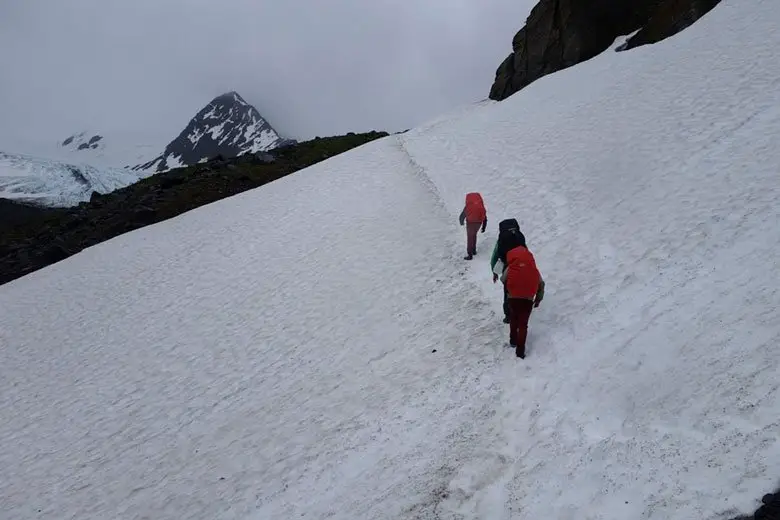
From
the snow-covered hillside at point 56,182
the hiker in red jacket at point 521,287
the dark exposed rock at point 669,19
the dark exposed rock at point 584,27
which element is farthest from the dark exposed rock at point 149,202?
the snow-covered hillside at point 56,182

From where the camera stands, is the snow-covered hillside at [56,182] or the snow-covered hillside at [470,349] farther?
the snow-covered hillside at [56,182]

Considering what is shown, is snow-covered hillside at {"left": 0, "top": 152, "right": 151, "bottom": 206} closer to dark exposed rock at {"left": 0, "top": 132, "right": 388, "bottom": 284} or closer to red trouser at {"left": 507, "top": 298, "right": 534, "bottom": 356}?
dark exposed rock at {"left": 0, "top": 132, "right": 388, "bottom": 284}

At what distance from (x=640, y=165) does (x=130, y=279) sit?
73.9 ft

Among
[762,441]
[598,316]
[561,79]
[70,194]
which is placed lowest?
[762,441]

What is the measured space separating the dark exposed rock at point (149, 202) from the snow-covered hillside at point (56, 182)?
68779mm

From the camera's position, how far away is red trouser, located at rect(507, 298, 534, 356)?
8133mm

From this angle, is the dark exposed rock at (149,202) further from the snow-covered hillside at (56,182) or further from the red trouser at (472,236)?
the snow-covered hillside at (56,182)

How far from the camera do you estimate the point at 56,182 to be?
114250mm

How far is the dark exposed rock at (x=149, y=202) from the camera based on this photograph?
110 ft

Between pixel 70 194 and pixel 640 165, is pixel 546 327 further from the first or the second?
pixel 70 194

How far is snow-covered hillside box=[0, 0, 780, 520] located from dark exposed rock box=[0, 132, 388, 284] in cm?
1290

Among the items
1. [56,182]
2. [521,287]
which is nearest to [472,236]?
[521,287]

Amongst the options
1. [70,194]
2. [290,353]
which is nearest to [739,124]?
[290,353]

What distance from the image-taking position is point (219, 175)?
4044 centimetres
